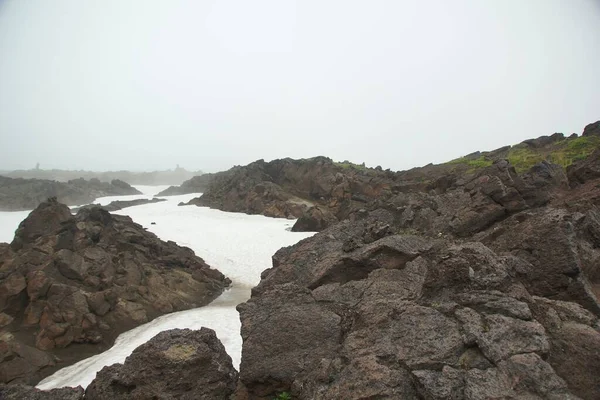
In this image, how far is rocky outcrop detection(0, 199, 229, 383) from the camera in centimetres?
1320

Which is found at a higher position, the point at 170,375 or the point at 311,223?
the point at 311,223

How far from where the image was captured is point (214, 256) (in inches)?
1029

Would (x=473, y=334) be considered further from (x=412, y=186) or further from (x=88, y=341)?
(x=412, y=186)

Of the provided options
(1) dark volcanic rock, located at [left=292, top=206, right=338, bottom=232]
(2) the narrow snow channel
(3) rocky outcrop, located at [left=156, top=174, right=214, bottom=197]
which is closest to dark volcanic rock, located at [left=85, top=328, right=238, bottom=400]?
(2) the narrow snow channel

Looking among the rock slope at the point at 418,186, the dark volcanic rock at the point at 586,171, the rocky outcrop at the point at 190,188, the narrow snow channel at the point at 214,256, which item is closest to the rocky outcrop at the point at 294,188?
the rock slope at the point at 418,186

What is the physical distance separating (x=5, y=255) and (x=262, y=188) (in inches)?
1197

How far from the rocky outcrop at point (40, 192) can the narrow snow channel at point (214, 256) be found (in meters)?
11.2

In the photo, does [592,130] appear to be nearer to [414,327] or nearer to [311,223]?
[311,223]

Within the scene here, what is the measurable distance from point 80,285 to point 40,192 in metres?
56.3

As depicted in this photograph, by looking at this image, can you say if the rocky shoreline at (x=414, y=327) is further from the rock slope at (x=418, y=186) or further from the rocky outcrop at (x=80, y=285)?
the rocky outcrop at (x=80, y=285)

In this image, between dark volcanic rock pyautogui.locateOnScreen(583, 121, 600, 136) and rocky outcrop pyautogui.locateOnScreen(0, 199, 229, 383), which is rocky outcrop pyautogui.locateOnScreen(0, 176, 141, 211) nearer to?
rocky outcrop pyautogui.locateOnScreen(0, 199, 229, 383)

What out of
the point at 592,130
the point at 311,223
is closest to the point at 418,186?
the point at 311,223

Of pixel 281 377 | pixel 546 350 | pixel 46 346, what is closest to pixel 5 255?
pixel 46 346

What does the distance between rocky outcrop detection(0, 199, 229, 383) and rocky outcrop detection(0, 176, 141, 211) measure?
3886cm
